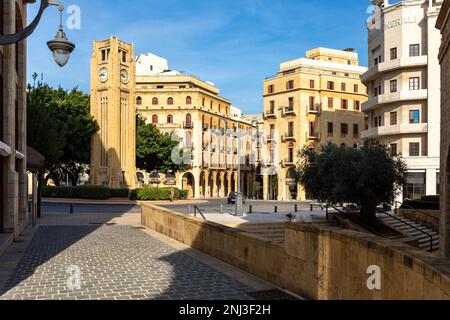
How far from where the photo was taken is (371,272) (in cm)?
657

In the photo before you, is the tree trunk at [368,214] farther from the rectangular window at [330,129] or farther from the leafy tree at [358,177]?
the rectangular window at [330,129]

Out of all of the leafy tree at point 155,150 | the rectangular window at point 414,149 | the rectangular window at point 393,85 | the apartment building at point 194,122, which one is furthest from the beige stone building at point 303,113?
the rectangular window at point 414,149

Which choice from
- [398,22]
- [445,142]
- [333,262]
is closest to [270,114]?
[398,22]

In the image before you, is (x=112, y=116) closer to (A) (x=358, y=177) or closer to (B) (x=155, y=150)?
(B) (x=155, y=150)

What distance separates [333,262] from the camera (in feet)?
25.1

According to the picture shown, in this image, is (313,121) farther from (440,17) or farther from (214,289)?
(214,289)

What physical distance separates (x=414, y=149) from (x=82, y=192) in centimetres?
3385

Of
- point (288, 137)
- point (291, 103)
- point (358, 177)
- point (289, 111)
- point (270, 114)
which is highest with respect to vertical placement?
point (291, 103)

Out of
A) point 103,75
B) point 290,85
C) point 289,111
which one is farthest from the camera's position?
point 290,85

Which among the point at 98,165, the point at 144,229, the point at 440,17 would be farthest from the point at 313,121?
the point at 440,17

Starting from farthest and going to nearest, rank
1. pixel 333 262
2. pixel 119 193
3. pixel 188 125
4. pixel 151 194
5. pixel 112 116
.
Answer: pixel 188 125, pixel 112 116, pixel 119 193, pixel 151 194, pixel 333 262

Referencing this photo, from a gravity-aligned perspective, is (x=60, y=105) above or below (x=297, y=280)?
above

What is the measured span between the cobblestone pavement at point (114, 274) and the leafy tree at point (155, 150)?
40.4 meters
